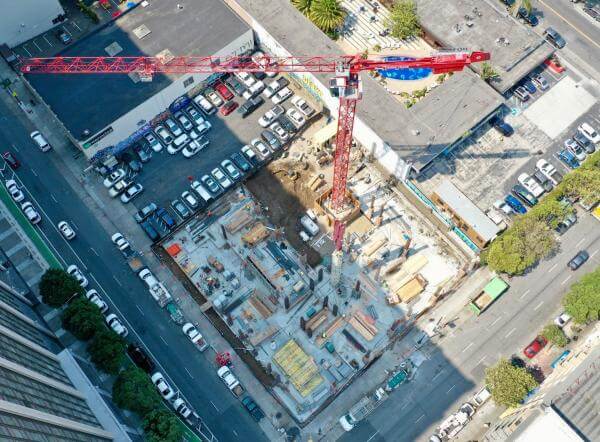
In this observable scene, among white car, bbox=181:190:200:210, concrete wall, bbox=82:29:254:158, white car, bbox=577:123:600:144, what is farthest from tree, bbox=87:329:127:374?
white car, bbox=577:123:600:144

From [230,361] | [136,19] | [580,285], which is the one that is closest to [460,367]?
[580,285]

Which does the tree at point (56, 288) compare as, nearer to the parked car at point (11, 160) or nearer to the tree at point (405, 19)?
the parked car at point (11, 160)

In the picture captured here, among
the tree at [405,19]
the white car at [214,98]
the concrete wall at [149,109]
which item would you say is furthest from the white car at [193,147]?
the tree at [405,19]

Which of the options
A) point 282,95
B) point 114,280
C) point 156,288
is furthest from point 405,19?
point 114,280

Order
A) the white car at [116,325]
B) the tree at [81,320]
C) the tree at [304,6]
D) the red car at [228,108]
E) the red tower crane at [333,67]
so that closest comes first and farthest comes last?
the red tower crane at [333,67], the tree at [81,320], the white car at [116,325], the red car at [228,108], the tree at [304,6]

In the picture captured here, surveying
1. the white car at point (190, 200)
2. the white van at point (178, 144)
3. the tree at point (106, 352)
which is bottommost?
the tree at point (106, 352)

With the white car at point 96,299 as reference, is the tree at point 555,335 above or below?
below
